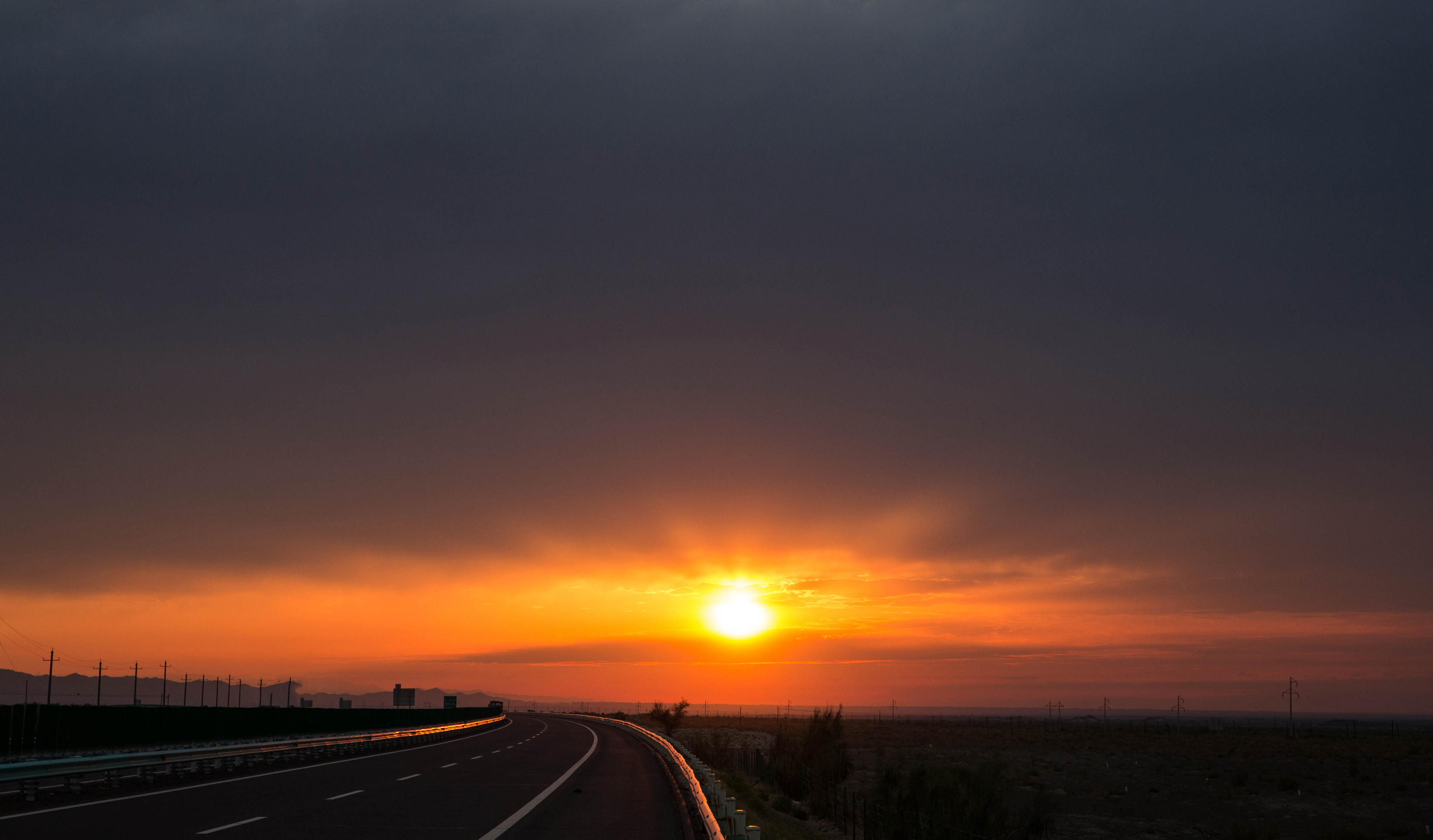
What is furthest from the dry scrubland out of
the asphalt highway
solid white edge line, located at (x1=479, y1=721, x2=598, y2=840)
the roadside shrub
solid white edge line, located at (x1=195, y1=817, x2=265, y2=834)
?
solid white edge line, located at (x1=195, y1=817, x2=265, y2=834)

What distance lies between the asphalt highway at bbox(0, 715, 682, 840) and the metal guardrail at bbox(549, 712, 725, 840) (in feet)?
1.46

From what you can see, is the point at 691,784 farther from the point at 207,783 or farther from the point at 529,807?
the point at 207,783

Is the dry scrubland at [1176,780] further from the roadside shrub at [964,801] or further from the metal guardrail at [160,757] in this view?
the metal guardrail at [160,757]

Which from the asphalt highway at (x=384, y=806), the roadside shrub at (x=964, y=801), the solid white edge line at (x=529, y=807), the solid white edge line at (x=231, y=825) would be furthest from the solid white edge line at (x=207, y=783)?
the roadside shrub at (x=964, y=801)

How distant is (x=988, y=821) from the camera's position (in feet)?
108

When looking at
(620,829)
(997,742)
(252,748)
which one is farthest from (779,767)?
(997,742)

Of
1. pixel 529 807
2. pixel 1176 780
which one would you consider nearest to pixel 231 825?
pixel 529 807

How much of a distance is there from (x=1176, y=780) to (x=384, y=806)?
5711cm

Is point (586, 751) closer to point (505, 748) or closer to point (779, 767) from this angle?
point (505, 748)

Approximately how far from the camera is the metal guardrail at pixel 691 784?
534 inches

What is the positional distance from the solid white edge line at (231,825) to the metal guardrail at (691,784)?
634 centimetres

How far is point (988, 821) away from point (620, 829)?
2043 cm

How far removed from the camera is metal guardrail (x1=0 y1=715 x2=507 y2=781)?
17.3 meters

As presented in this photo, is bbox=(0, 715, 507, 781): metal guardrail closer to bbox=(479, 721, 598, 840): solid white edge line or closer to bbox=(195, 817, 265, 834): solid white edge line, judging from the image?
bbox=(195, 817, 265, 834): solid white edge line
